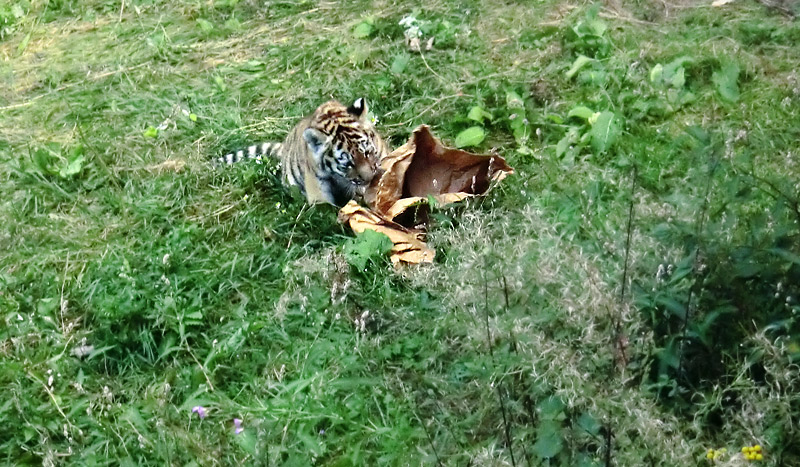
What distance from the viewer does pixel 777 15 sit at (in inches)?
245

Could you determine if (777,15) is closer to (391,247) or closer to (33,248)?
(391,247)

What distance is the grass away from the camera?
311 centimetres

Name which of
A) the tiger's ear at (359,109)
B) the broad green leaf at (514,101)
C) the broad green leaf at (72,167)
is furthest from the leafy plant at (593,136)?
the broad green leaf at (72,167)

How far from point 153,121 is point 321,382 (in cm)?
338

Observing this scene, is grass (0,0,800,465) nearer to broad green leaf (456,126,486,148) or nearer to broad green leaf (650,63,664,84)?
broad green leaf (650,63,664,84)

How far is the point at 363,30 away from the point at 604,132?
2.63 metres

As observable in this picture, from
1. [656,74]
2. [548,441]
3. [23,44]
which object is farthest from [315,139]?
[23,44]

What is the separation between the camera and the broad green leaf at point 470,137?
5375 mm

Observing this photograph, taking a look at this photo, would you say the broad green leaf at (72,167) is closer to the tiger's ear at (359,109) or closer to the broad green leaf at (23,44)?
the tiger's ear at (359,109)

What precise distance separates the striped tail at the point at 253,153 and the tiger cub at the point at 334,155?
172 mm

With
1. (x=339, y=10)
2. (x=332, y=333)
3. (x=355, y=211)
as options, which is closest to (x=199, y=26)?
(x=339, y=10)

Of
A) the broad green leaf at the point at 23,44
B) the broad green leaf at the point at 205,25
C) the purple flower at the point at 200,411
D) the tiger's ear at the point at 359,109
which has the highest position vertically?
the broad green leaf at the point at 23,44

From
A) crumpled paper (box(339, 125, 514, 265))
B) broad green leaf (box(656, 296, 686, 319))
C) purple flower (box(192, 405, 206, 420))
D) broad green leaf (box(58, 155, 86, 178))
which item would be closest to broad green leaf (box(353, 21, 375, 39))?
crumpled paper (box(339, 125, 514, 265))

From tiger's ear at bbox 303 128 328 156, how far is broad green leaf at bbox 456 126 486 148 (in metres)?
0.87
